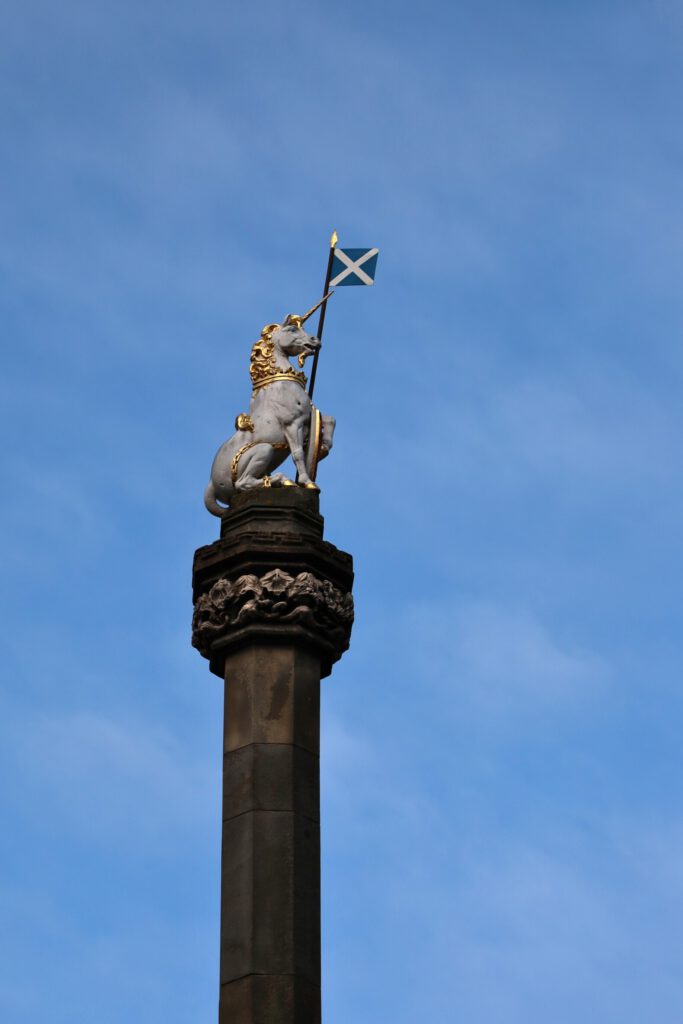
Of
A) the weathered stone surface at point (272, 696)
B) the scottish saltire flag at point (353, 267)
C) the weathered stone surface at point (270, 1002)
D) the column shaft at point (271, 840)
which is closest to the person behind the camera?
the weathered stone surface at point (270, 1002)

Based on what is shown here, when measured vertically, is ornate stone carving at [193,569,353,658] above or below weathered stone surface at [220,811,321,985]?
above

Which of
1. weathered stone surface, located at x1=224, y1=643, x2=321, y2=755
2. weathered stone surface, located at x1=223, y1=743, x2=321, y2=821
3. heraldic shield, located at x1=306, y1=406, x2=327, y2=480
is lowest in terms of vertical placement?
weathered stone surface, located at x1=223, y1=743, x2=321, y2=821

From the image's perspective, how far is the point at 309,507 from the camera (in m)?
29.9

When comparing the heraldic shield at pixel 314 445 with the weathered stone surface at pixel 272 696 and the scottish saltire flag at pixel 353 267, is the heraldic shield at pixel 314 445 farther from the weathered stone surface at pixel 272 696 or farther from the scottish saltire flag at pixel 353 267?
the weathered stone surface at pixel 272 696

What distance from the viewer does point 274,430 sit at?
102 feet

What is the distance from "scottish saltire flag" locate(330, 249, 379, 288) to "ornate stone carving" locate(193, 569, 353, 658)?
5.96 m

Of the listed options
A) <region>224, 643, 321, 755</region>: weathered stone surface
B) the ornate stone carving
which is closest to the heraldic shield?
the ornate stone carving

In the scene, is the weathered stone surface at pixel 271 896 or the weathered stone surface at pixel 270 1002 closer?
the weathered stone surface at pixel 270 1002

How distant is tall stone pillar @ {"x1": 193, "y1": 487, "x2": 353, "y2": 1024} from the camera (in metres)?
25.9

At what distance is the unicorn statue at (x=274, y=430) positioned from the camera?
30.7 meters

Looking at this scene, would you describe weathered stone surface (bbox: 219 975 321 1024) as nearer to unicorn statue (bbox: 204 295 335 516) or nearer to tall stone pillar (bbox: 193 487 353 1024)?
tall stone pillar (bbox: 193 487 353 1024)

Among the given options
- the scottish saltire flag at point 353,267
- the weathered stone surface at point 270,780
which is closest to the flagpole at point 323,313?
the scottish saltire flag at point 353,267

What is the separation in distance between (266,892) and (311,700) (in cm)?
313

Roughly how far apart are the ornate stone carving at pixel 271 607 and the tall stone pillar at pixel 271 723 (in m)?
0.02
